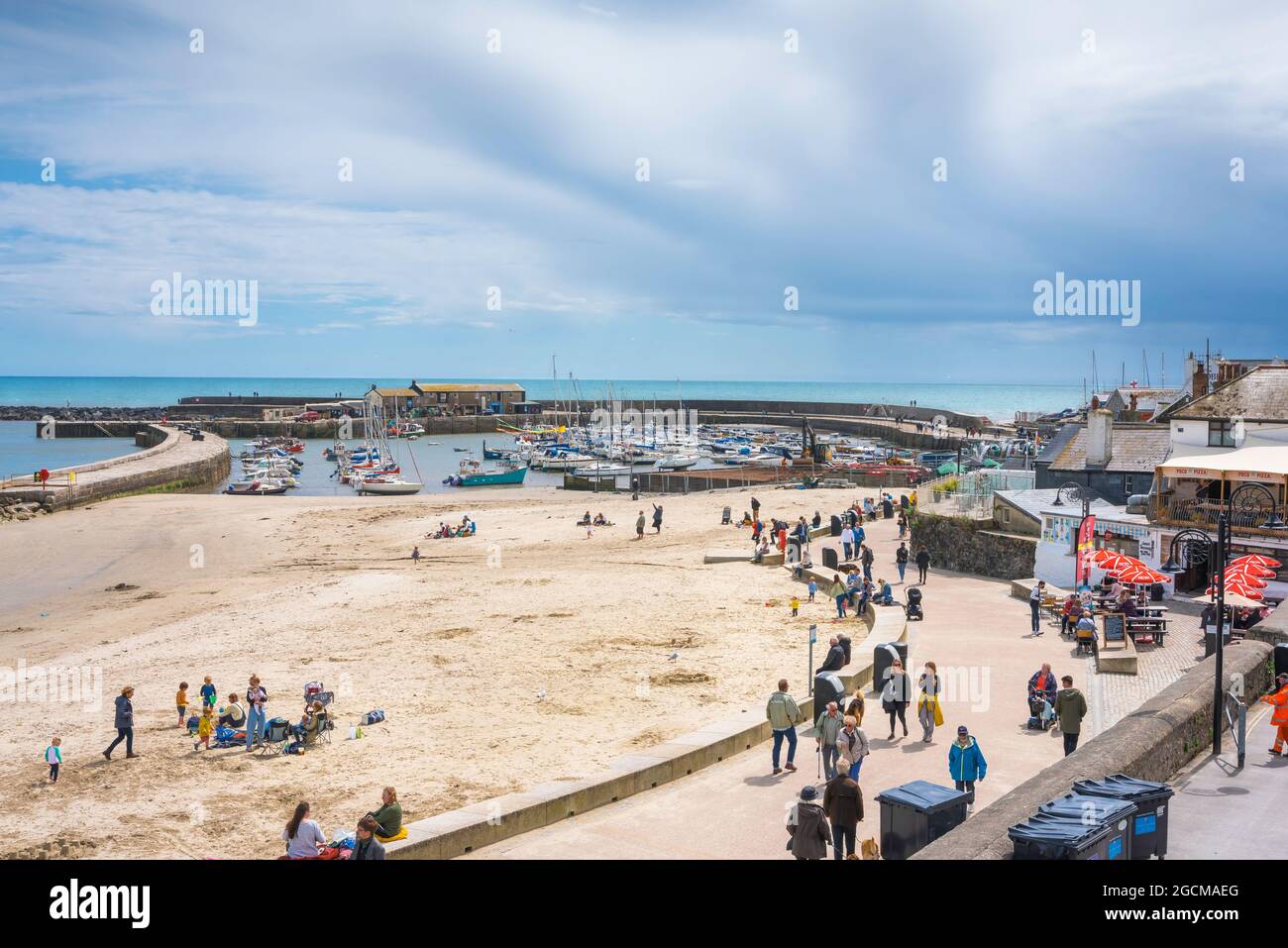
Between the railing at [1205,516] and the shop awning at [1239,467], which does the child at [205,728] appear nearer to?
the railing at [1205,516]

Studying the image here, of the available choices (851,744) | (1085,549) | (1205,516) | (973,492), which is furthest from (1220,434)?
(851,744)

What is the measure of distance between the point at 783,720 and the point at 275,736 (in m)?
7.80

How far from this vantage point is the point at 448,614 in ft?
78.2

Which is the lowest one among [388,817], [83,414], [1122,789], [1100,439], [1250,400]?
[388,817]

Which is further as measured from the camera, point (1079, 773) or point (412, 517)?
point (412, 517)

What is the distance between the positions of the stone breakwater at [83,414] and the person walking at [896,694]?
455ft

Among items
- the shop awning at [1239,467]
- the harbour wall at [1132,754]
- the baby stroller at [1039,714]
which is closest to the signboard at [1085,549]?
A: the shop awning at [1239,467]

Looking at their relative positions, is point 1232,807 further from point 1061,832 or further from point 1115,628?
point 1115,628

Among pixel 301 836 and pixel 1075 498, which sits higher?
pixel 1075 498

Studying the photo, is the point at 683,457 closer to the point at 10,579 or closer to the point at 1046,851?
the point at 10,579

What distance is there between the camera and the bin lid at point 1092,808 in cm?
683

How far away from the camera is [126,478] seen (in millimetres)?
59938
